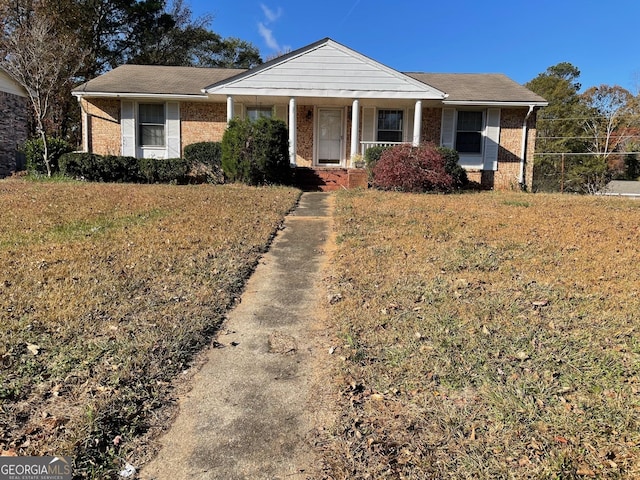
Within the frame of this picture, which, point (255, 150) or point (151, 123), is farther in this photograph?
point (151, 123)

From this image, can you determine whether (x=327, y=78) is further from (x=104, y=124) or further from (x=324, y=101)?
(x=104, y=124)

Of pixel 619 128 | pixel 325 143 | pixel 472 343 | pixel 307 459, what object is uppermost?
pixel 619 128

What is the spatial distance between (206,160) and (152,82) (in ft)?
15.1

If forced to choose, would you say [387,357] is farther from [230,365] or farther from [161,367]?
[161,367]

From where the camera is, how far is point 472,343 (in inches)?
139

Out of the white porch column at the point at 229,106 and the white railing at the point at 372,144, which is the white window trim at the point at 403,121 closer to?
the white railing at the point at 372,144

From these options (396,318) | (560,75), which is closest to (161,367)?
(396,318)

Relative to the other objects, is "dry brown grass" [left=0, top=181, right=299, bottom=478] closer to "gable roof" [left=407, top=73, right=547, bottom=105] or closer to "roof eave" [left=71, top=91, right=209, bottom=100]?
"roof eave" [left=71, top=91, right=209, bottom=100]

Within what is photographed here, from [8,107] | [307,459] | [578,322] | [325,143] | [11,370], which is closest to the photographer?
[307,459]

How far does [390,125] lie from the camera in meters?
17.6

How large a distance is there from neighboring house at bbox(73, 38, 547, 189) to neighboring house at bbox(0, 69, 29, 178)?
5.50 metres

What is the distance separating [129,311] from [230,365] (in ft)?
4.28

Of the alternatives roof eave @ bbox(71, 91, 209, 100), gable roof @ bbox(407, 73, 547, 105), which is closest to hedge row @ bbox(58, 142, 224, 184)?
roof eave @ bbox(71, 91, 209, 100)

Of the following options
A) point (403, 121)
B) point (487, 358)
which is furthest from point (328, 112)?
point (487, 358)
